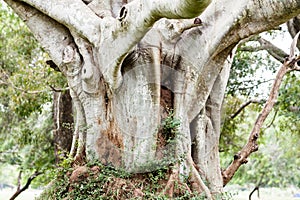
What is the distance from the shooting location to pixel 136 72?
4.74m

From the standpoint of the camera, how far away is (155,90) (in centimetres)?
474

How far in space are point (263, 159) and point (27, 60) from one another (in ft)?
52.7

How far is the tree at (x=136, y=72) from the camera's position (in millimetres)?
4645

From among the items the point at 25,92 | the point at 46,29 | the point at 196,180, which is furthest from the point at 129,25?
the point at 25,92

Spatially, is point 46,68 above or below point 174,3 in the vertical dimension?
above

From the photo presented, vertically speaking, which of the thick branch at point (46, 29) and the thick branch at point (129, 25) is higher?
the thick branch at point (46, 29)

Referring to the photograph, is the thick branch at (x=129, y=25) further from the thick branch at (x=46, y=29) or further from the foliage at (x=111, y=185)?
the foliage at (x=111, y=185)

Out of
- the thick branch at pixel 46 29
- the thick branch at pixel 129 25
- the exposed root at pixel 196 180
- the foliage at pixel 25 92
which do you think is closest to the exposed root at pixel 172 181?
the exposed root at pixel 196 180

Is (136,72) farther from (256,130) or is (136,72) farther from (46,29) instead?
(256,130)

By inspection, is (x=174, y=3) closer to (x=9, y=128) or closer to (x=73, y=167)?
(x=73, y=167)

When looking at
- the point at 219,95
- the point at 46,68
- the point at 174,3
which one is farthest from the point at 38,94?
the point at 174,3

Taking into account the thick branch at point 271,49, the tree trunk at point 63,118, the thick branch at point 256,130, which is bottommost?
the thick branch at point 256,130

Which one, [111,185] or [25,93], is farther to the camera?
[25,93]

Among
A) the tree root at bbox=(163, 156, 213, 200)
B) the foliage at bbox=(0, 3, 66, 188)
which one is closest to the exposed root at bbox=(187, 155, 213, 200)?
the tree root at bbox=(163, 156, 213, 200)
